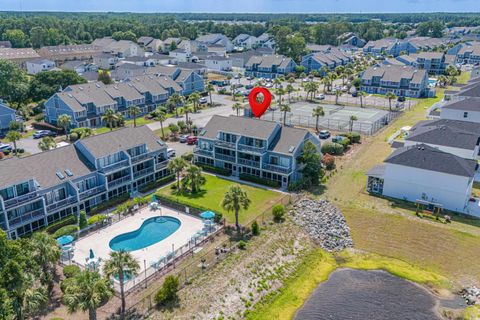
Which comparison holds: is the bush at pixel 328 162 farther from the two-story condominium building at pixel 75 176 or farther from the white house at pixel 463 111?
the white house at pixel 463 111

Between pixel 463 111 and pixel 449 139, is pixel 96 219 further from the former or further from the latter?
pixel 463 111

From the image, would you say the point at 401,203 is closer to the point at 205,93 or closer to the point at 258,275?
the point at 258,275

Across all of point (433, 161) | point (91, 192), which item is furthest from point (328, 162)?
point (91, 192)

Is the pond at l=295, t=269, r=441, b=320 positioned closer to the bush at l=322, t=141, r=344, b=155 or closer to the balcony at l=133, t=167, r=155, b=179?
the balcony at l=133, t=167, r=155, b=179

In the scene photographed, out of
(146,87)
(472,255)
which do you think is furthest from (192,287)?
(146,87)

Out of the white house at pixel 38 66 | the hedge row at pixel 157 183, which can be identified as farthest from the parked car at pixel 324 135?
the white house at pixel 38 66

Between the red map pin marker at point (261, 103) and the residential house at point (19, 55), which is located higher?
the residential house at point (19, 55)
